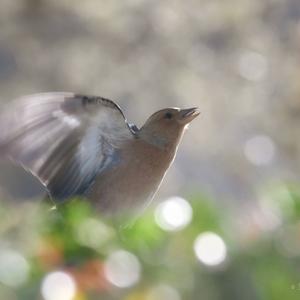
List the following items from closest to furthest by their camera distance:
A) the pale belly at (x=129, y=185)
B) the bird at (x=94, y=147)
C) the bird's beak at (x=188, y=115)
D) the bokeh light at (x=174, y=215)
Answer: the bokeh light at (x=174, y=215)
the bird at (x=94, y=147)
the pale belly at (x=129, y=185)
the bird's beak at (x=188, y=115)

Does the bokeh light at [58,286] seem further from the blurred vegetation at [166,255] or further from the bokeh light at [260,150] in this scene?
the bokeh light at [260,150]

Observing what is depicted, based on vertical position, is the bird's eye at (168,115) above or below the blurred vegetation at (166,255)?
above

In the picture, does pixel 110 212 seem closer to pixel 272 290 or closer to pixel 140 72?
pixel 272 290

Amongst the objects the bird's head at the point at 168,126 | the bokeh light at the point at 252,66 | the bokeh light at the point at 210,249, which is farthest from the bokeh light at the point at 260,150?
the bokeh light at the point at 210,249

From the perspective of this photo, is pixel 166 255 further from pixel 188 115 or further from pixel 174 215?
pixel 188 115

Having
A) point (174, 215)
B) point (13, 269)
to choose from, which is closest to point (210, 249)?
point (174, 215)

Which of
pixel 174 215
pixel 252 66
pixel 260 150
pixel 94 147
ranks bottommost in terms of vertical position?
pixel 174 215

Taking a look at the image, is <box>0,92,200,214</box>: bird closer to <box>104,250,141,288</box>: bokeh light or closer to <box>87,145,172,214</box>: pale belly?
<box>87,145,172,214</box>: pale belly
